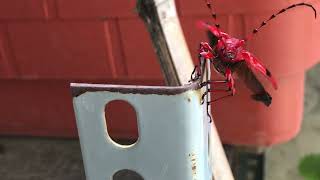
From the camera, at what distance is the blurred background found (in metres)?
0.81

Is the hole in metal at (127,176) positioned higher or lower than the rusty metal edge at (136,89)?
lower

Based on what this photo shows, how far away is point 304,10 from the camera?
31.5 inches

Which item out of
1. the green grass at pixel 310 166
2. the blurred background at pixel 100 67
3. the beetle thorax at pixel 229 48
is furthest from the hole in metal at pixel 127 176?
the beetle thorax at pixel 229 48

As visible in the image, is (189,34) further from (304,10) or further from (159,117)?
(159,117)

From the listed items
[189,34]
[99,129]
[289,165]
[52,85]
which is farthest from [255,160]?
[99,129]

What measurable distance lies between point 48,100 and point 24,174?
0.51 ft

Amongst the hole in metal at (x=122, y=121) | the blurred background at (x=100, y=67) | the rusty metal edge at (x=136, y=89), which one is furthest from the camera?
the hole in metal at (x=122, y=121)

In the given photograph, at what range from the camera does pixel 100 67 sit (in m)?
0.89

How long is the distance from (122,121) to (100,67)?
144 mm

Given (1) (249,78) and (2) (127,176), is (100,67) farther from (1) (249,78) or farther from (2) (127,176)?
(1) (249,78)

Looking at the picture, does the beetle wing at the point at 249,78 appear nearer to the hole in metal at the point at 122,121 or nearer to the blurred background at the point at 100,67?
the blurred background at the point at 100,67

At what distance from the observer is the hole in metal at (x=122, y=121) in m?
0.97

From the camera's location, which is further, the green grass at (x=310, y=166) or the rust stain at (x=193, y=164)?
the green grass at (x=310, y=166)

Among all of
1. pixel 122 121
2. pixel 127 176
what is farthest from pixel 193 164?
pixel 122 121
